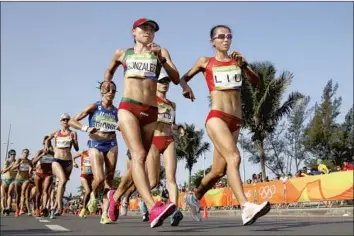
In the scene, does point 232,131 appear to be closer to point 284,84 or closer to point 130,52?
point 130,52

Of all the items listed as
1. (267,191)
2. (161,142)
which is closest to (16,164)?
(267,191)

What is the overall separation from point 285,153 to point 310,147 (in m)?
9.42

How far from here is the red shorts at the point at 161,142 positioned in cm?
759

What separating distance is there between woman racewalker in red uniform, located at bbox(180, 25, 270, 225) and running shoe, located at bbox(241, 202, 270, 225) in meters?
0.31

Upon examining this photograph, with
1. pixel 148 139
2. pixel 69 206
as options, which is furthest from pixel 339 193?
pixel 69 206

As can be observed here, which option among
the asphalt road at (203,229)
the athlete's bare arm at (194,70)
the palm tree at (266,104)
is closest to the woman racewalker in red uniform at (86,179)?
the asphalt road at (203,229)

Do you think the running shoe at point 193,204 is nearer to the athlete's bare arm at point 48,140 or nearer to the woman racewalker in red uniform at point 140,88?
the woman racewalker in red uniform at point 140,88

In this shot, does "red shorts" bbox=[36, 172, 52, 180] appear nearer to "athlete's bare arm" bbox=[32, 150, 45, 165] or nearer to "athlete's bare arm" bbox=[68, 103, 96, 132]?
"athlete's bare arm" bbox=[32, 150, 45, 165]

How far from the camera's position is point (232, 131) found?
5812 mm

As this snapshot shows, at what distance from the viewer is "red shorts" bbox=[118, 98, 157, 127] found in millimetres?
5094

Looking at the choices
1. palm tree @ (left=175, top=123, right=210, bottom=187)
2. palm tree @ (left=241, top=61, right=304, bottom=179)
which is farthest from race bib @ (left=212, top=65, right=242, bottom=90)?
palm tree @ (left=175, top=123, right=210, bottom=187)

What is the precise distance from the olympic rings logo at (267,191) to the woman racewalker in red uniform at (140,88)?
44.7ft

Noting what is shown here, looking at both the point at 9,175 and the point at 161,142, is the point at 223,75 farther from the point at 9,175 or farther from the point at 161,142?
the point at 9,175

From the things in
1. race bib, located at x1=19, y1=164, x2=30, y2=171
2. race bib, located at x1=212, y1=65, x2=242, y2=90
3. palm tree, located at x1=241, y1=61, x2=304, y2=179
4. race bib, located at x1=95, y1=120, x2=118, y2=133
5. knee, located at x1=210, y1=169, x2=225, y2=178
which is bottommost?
race bib, located at x1=19, y1=164, x2=30, y2=171
